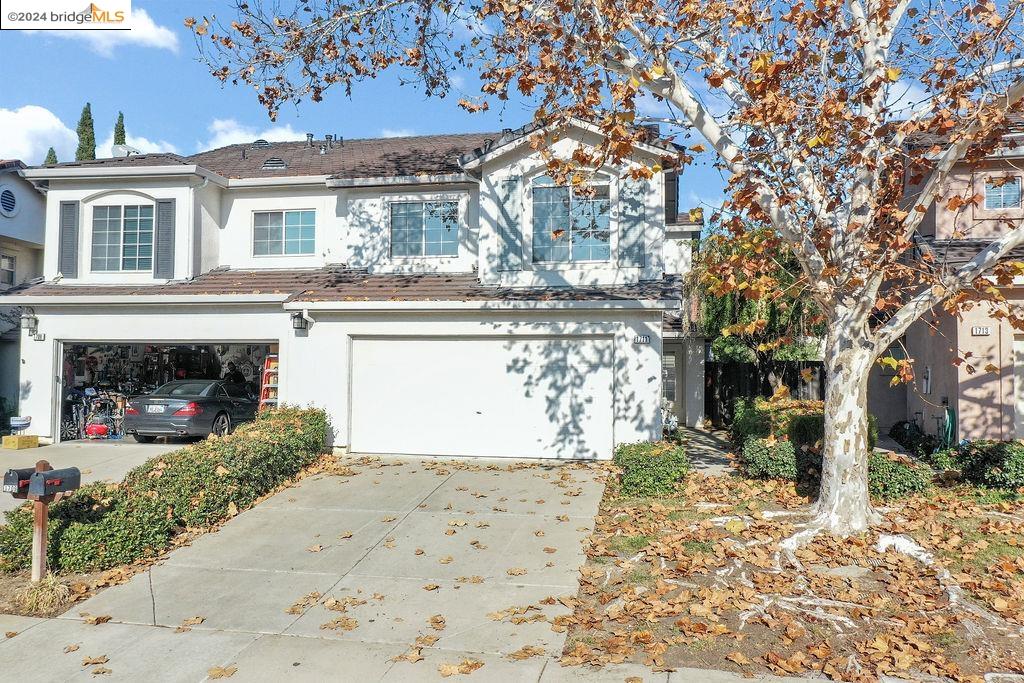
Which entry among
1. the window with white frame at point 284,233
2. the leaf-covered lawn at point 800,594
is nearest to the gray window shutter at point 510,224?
the window with white frame at point 284,233

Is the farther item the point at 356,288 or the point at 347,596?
the point at 356,288

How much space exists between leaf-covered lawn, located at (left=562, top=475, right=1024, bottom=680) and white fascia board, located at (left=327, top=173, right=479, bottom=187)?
7.53 meters

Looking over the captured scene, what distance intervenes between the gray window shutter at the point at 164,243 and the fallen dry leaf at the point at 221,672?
11463 mm

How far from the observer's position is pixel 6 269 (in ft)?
65.7

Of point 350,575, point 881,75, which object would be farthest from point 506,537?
point 881,75

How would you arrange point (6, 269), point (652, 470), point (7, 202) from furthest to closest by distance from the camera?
point (6, 269) < point (7, 202) < point (652, 470)

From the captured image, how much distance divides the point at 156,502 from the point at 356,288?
6094 millimetres

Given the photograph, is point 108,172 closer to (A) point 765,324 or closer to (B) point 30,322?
(B) point 30,322

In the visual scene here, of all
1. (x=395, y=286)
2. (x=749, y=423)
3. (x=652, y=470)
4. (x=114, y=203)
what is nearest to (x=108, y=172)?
(x=114, y=203)

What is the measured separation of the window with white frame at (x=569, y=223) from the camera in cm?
1262

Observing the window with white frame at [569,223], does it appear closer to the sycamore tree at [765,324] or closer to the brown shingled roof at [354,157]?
the brown shingled roof at [354,157]

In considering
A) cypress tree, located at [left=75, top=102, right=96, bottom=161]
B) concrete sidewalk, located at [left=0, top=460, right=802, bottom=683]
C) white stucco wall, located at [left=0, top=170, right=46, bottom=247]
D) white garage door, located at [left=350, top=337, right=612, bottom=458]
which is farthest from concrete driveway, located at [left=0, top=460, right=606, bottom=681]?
cypress tree, located at [left=75, top=102, right=96, bottom=161]

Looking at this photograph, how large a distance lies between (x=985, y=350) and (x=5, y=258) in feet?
77.7

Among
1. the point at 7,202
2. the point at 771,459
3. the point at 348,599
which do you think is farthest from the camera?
the point at 7,202
